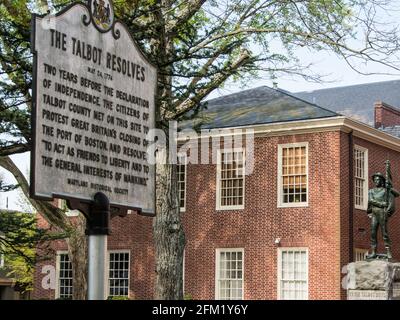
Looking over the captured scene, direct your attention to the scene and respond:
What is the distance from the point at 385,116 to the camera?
3962 cm

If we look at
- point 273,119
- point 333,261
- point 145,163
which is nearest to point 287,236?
point 333,261

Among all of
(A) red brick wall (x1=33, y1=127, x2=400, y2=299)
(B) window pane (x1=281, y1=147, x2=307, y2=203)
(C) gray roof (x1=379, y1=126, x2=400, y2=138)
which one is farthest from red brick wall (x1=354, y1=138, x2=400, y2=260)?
(C) gray roof (x1=379, y1=126, x2=400, y2=138)

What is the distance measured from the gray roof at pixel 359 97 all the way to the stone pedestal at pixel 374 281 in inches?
928

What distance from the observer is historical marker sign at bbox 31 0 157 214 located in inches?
263

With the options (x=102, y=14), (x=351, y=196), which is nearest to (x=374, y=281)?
(x=351, y=196)

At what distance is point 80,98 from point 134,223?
29.0 metres

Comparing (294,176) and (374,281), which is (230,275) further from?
(374,281)

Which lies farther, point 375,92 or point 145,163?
point 375,92

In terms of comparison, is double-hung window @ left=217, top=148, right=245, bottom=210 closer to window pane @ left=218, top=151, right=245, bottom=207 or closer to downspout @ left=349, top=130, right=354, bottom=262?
window pane @ left=218, top=151, right=245, bottom=207

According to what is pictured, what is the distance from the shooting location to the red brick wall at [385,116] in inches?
1543

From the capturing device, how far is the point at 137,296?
34906 millimetres

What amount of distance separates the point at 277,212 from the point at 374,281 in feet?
27.8

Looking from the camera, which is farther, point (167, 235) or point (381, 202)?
point (381, 202)

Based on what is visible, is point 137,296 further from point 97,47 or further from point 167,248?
point 97,47
